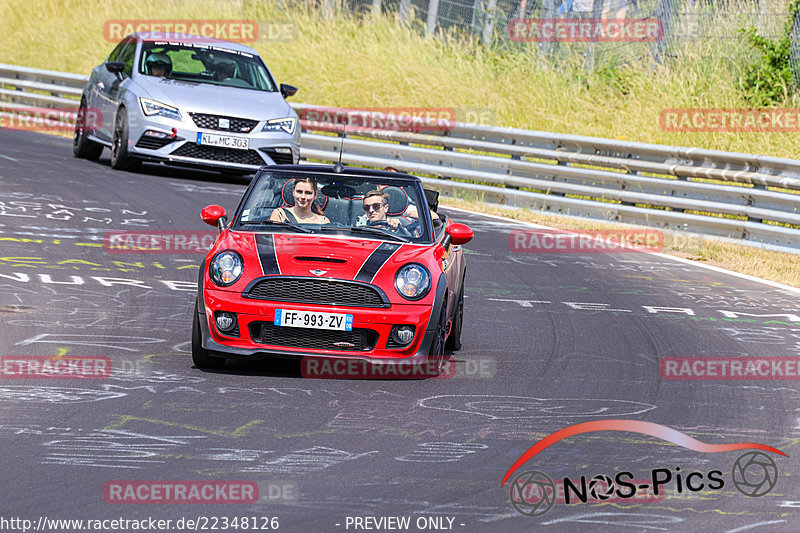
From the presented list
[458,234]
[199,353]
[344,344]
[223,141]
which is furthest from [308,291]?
[223,141]

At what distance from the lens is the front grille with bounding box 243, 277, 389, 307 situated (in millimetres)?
7887

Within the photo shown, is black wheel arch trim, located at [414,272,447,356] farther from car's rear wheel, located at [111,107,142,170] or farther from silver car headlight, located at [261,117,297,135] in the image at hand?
car's rear wheel, located at [111,107,142,170]

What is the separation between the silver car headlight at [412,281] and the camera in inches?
317

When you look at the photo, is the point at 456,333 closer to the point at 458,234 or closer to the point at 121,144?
the point at 458,234

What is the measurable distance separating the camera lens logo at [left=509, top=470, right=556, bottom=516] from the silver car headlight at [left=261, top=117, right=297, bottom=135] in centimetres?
1215

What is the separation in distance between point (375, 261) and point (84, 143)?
12467mm

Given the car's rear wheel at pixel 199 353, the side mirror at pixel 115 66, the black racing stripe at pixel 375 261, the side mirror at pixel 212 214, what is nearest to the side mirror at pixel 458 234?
the black racing stripe at pixel 375 261

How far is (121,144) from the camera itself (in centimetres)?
1784

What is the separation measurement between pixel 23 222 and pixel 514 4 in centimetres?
1586

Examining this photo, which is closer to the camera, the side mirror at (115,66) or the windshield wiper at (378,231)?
the windshield wiper at (378,231)

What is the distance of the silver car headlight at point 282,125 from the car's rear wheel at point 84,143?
10.7 ft

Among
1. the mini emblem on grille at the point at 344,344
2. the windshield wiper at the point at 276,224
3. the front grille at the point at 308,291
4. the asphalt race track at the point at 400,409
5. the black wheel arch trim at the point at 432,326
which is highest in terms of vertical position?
the windshield wiper at the point at 276,224

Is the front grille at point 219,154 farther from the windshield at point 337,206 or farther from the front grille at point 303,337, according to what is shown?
the front grille at point 303,337

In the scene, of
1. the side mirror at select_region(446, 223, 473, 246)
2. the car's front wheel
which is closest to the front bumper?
the car's front wheel
